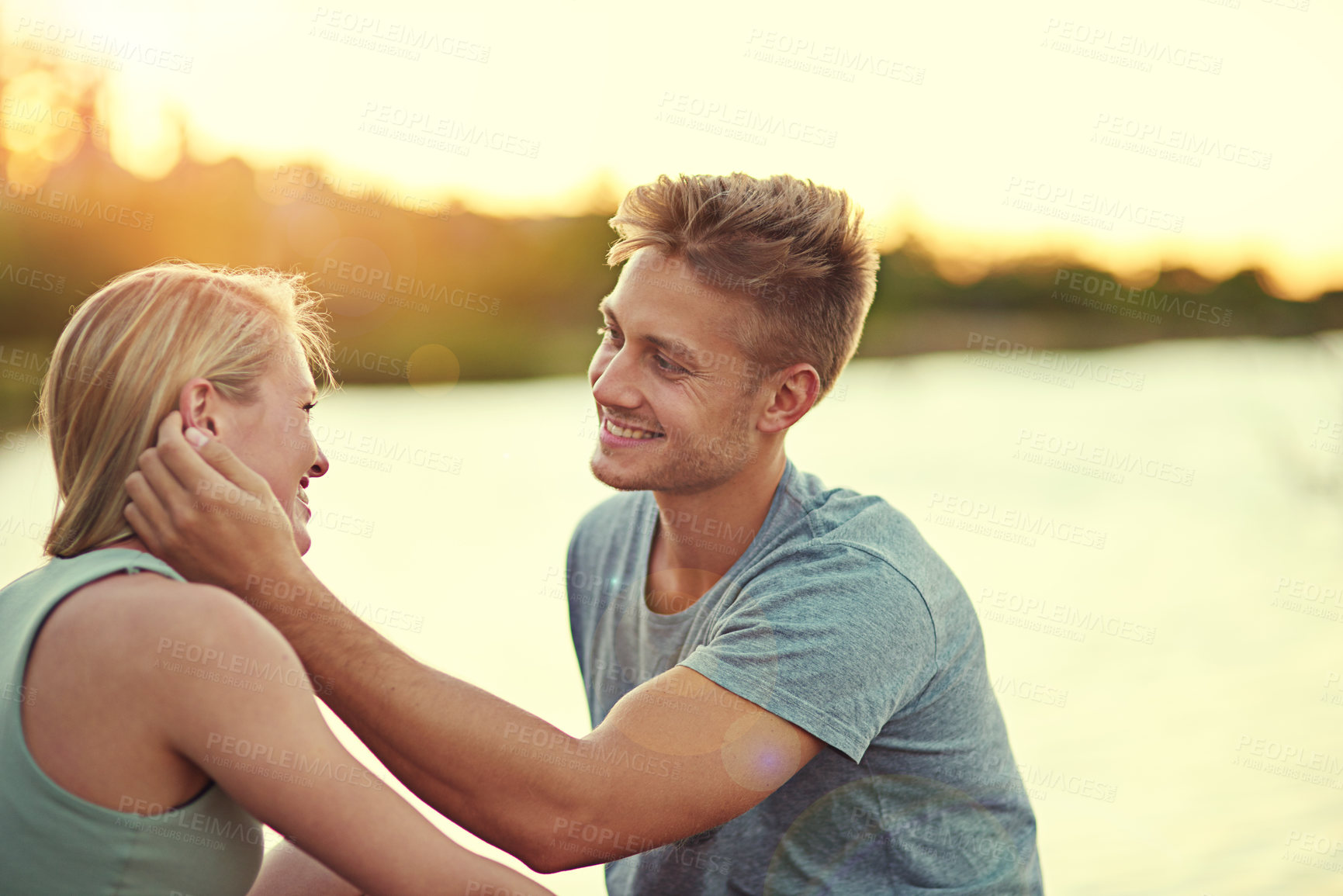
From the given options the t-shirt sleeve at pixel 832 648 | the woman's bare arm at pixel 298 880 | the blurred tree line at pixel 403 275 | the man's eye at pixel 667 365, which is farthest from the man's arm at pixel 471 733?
the blurred tree line at pixel 403 275

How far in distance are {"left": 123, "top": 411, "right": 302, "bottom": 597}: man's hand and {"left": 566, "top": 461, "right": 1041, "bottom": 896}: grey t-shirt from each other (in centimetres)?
82

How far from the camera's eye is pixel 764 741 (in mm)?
1922

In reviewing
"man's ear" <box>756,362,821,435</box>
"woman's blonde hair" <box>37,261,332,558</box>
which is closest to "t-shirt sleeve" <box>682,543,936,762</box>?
"man's ear" <box>756,362,821,435</box>

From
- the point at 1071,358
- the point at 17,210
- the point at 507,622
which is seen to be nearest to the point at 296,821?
the point at 507,622

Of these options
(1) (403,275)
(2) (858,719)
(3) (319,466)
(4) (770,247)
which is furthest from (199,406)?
(1) (403,275)

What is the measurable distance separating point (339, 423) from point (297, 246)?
7.17m

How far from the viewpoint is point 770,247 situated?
8.68 feet

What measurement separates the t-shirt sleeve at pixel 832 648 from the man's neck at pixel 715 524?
435 millimetres

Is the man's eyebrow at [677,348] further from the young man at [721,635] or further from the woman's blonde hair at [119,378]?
the woman's blonde hair at [119,378]

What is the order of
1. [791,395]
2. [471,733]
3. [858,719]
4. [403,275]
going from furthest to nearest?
[403,275] < [791,395] < [858,719] < [471,733]

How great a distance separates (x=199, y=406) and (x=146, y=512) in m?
0.21

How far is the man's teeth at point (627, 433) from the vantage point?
8.70 ft

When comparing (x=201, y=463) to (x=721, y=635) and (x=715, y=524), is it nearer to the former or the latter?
(x=721, y=635)

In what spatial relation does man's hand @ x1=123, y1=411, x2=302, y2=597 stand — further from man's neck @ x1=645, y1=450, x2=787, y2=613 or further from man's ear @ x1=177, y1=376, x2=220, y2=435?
man's neck @ x1=645, y1=450, x2=787, y2=613
